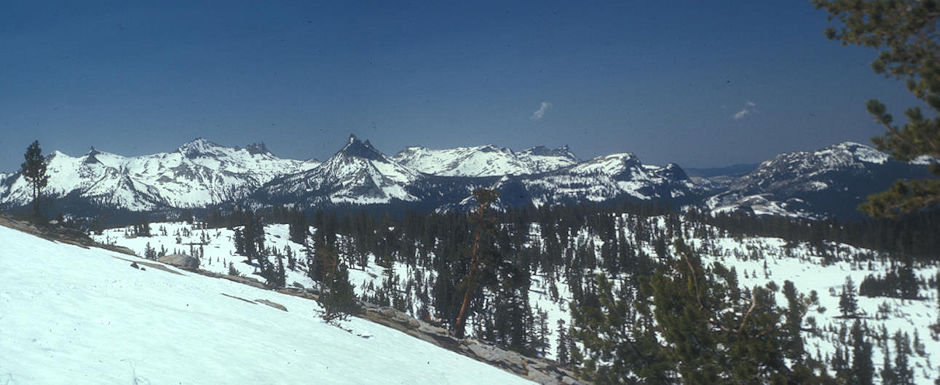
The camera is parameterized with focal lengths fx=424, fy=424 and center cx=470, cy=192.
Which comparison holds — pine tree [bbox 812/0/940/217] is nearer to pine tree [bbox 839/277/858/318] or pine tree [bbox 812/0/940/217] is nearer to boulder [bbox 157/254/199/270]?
boulder [bbox 157/254/199/270]

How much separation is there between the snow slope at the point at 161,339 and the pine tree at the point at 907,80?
16.3m

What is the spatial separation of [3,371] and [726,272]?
2168 cm

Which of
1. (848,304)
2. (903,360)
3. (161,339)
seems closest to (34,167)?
(161,339)

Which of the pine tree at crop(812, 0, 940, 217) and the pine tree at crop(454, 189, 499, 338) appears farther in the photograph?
the pine tree at crop(454, 189, 499, 338)

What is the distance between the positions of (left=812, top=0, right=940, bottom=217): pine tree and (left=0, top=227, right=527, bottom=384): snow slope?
16302 mm

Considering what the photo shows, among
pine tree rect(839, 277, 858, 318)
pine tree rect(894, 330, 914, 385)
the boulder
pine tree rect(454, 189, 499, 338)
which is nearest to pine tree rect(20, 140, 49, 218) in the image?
the boulder

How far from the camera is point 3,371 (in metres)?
8.99

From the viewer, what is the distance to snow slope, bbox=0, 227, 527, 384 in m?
10.7

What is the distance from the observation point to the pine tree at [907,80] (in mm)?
8750

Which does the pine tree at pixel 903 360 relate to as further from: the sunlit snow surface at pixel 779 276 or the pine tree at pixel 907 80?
the pine tree at pixel 907 80

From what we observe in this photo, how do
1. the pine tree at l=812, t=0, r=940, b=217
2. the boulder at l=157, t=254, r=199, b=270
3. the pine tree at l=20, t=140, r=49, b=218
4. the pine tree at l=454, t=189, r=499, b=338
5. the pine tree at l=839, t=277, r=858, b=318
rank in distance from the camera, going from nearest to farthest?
the pine tree at l=812, t=0, r=940, b=217 < the pine tree at l=454, t=189, r=499, b=338 < the boulder at l=157, t=254, r=199, b=270 < the pine tree at l=20, t=140, r=49, b=218 < the pine tree at l=839, t=277, r=858, b=318

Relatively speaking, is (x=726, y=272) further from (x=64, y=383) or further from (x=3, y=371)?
(x=3, y=371)

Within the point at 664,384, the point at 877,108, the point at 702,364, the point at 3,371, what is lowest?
the point at 664,384

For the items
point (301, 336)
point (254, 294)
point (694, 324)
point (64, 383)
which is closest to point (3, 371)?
point (64, 383)
